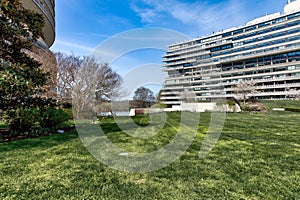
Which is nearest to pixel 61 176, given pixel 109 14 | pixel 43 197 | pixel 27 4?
pixel 43 197

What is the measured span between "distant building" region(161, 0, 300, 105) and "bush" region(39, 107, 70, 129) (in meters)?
39.6

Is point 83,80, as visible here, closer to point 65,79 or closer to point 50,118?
point 65,79

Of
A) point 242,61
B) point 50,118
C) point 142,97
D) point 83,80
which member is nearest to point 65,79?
point 83,80

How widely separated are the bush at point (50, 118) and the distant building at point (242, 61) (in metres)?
39.6

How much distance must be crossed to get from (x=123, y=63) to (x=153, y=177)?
5694 millimetres

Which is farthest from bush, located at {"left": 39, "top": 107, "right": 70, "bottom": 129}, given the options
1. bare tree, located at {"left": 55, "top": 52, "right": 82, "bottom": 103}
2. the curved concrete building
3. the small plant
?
the curved concrete building

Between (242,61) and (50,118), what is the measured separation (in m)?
58.1

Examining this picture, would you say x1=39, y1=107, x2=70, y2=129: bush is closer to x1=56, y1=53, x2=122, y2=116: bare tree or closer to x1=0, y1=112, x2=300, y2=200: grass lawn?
x1=0, y1=112, x2=300, y2=200: grass lawn

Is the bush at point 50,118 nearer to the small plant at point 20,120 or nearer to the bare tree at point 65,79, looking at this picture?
the small plant at point 20,120

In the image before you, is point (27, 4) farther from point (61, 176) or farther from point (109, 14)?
point (61, 176)

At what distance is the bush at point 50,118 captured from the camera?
6530mm

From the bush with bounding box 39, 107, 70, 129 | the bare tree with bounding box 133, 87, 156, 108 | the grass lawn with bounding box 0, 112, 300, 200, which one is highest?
the bare tree with bounding box 133, 87, 156, 108

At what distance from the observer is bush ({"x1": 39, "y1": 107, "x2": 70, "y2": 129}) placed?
6530 mm

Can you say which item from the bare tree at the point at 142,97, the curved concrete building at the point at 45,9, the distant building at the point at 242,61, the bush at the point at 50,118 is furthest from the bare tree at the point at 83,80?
the distant building at the point at 242,61
